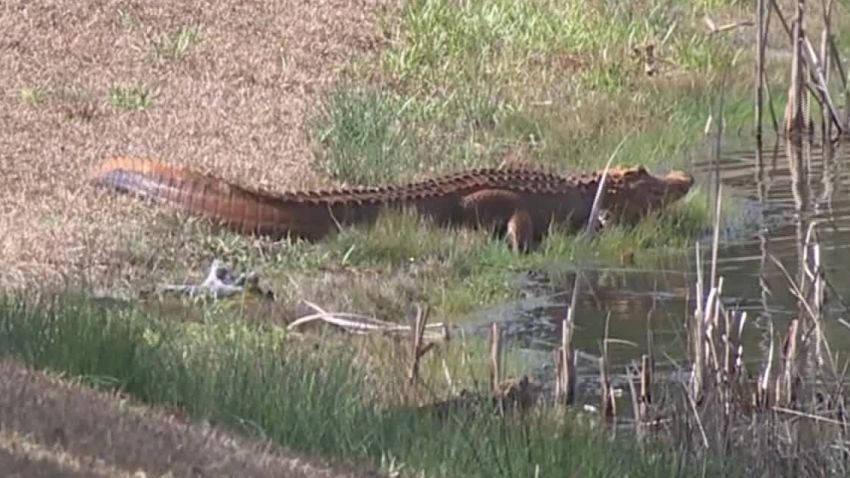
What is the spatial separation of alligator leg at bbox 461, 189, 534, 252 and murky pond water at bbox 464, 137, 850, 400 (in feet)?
2.42

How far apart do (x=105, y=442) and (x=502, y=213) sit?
6.04 m

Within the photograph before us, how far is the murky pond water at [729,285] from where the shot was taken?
8.77 metres

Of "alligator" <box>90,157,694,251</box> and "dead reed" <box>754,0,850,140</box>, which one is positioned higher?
"dead reed" <box>754,0,850,140</box>

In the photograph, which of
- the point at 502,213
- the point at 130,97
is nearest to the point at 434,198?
the point at 502,213

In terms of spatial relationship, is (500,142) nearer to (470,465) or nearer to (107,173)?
(107,173)

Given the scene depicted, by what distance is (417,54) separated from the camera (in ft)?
47.1

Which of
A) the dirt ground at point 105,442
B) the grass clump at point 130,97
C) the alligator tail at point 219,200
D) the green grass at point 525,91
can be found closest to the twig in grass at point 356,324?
the alligator tail at point 219,200

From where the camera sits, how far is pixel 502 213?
1095 centimetres

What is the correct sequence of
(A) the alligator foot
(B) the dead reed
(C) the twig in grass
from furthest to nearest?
(B) the dead reed → (A) the alligator foot → (C) the twig in grass

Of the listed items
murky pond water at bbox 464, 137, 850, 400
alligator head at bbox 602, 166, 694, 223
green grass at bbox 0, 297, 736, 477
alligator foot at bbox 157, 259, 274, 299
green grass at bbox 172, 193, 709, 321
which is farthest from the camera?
alligator head at bbox 602, 166, 694, 223

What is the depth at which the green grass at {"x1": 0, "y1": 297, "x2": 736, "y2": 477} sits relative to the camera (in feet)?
19.6

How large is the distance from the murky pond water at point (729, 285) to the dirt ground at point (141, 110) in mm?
1859

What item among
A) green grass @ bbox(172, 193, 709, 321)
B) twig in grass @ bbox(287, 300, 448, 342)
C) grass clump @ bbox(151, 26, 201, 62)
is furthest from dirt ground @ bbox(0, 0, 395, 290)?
twig in grass @ bbox(287, 300, 448, 342)

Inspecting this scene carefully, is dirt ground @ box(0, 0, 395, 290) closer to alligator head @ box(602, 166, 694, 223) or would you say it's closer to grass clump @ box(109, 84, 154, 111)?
grass clump @ box(109, 84, 154, 111)
